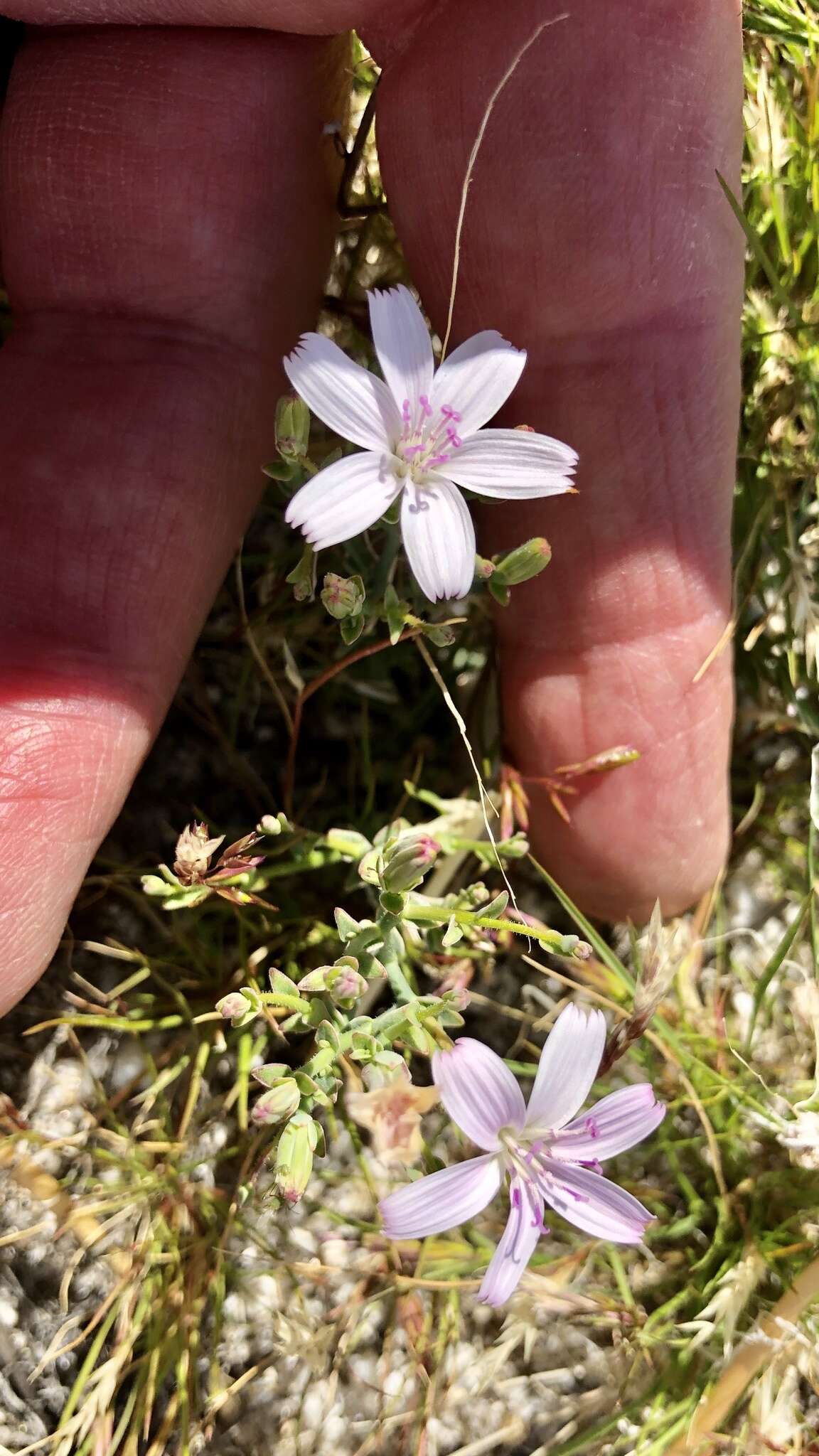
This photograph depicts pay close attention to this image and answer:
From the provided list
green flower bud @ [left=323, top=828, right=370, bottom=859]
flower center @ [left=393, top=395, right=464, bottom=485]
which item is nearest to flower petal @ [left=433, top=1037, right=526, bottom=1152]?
green flower bud @ [left=323, top=828, right=370, bottom=859]

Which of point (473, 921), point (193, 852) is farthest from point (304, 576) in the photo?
point (473, 921)

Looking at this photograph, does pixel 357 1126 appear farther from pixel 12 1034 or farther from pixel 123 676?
pixel 123 676

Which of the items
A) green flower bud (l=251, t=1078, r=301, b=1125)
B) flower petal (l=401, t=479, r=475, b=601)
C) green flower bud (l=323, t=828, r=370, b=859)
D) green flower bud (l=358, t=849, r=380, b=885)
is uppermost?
flower petal (l=401, t=479, r=475, b=601)

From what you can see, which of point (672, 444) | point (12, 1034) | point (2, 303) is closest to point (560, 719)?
point (672, 444)

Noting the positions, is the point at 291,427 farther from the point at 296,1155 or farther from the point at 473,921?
the point at 296,1155

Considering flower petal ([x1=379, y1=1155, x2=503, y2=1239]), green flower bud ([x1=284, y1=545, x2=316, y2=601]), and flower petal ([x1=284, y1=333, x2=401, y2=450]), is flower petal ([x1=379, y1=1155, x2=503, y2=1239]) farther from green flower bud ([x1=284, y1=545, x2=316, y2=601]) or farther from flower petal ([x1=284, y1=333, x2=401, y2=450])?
flower petal ([x1=284, y1=333, x2=401, y2=450])
